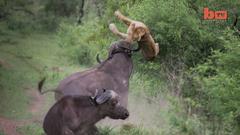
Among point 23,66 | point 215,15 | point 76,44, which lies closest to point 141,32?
point 215,15

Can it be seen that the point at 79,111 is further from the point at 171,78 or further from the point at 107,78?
the point at 171,78

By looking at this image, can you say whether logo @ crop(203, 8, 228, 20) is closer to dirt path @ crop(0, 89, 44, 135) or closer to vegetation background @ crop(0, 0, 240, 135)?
vegetation background @ crop(0, 0, 240, 135)

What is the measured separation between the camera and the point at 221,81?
811cm

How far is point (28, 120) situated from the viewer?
12.6m

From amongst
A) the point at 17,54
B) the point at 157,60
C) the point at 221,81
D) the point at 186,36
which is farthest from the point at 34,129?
→ the point at 17,54

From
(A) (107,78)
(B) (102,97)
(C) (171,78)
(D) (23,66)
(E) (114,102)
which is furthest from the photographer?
(D) (23,66)

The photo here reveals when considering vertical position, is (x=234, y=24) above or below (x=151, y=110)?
above

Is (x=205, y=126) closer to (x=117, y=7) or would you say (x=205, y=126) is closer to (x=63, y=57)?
(x=117, y=7)

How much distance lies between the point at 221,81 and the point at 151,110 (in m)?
5.31

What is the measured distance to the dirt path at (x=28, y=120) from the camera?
445 inches

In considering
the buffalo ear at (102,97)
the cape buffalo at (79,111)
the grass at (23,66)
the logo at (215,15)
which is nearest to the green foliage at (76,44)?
the grass at (23,66)

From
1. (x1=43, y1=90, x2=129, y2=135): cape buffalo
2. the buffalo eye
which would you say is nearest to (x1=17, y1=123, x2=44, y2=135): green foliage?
(x1=43, y1=90, x2=129, y2=135): cape buffalo

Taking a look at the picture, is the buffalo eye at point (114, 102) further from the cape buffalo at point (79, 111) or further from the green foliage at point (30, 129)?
the green foliage at point (30, 129)

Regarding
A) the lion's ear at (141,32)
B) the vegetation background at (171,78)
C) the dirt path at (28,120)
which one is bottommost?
the dirt path at (28,120)
